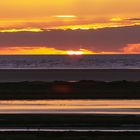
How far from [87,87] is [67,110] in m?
18.4

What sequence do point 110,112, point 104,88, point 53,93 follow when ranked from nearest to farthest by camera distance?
1. point 110,112
2. point 53,93
3. point 104,88

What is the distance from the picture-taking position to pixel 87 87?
42.8m

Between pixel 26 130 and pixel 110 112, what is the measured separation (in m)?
5.15

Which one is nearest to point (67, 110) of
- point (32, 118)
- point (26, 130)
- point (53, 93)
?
point (32, 118)

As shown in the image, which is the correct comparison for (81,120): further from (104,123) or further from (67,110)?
(67,110)

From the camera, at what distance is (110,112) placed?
76.8 feet
